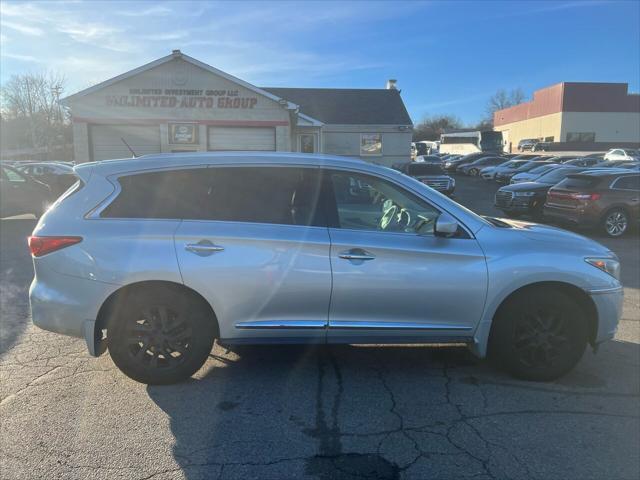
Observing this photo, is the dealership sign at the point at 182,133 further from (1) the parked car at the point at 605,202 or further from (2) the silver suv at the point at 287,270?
(2) the silver suv at the point at 287,270

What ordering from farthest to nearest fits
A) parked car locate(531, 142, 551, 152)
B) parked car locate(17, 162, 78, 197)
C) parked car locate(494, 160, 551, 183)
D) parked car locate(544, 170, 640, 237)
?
parked car locate(531, 142, 551, 152) → parked car locate(494, 160, 551, 183) → parked car locate(17, 162, 78, 197) → parked car locate(544, 170, 640, 237)

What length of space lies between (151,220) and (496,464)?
9.17 feet

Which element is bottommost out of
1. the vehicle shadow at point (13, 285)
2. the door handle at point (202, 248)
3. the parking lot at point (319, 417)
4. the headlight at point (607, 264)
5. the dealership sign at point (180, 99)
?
the parking lot at point (319, 417)

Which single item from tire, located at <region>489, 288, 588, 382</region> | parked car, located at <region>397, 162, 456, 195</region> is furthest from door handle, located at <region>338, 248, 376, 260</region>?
parked car, located at <region>397, 162, 456, 195</region>

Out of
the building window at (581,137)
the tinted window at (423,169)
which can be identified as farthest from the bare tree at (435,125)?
the tinted window at (423,169)

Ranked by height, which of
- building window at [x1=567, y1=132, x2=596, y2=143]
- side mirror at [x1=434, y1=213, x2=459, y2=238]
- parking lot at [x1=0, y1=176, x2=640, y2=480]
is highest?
building window at [x1=567, y1=132, x2=596, y2=143]

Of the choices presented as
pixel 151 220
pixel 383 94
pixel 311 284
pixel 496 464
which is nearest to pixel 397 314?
pixel 311 284

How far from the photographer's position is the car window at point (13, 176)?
12985 mm

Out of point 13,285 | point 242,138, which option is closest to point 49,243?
point 13,285

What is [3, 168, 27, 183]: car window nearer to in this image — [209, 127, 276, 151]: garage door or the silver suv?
[209, 127, 276, 151]: garage door

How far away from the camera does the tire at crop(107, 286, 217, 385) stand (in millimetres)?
3586

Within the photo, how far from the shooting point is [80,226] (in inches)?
140

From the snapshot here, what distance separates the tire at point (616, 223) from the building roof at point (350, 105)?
18154 mm

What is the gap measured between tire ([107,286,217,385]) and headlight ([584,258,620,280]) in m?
2.96
